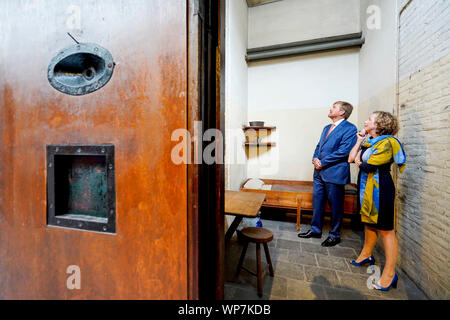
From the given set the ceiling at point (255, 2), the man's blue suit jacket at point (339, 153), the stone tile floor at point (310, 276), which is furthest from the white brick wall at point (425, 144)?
the ceiling at point (255, 2)

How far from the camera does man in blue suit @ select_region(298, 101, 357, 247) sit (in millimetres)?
2729

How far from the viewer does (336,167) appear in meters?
2.76

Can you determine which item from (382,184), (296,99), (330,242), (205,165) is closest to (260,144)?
(296,99)

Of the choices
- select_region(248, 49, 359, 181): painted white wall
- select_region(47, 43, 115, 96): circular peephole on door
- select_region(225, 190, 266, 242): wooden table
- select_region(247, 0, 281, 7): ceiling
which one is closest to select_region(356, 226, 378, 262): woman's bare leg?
select_region(225, 190, 266, 242): wooden table

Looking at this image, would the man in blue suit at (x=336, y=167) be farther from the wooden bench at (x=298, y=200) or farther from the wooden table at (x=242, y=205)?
the wooden table at (x=242, y=205)

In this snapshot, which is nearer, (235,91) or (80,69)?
(80,69)

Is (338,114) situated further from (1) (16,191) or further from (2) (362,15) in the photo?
(1) (16,191)

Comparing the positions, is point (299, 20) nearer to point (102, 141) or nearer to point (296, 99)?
point (296, 99)

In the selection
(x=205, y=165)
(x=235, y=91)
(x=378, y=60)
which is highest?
(x=378, y=60)

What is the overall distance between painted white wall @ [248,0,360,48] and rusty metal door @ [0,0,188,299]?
424cm

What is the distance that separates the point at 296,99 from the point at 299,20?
164cm

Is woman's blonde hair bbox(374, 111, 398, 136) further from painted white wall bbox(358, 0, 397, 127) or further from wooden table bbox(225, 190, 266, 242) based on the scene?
wooden table bbox(225, 190, 266, 242)

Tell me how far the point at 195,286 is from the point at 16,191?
989 mm
